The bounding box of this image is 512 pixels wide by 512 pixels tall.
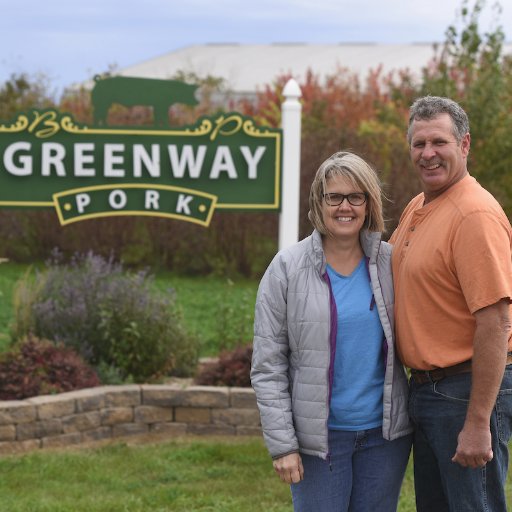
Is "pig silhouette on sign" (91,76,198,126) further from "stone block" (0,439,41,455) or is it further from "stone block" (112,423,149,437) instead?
"stone block" (0,439,41,455)

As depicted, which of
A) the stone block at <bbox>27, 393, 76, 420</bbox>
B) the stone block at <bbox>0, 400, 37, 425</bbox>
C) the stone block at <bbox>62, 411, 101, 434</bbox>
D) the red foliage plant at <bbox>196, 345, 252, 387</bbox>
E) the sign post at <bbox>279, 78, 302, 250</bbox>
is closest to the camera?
the stone block at <bbox>0, 400, 37, 425</bbox>

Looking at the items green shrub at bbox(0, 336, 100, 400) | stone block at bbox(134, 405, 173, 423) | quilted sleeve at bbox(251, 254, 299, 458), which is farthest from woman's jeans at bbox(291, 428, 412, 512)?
green shrub at bbox(0, 336, 100, 400)

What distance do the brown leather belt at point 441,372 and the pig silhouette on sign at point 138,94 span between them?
4.72 metres

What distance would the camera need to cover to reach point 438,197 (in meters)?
3.47

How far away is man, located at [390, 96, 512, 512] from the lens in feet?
10.5

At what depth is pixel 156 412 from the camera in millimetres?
6879

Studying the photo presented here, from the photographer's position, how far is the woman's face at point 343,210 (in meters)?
3.41

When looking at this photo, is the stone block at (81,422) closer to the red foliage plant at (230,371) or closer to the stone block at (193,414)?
the stone block at (193,414)

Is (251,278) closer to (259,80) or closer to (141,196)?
(141,196)

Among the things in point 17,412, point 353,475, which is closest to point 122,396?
point 17,412

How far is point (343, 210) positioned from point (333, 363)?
1.66 ft

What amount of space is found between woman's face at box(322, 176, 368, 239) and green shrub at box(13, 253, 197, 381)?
13.2 feet

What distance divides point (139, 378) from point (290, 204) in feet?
5.45

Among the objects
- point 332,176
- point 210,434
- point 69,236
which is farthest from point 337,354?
point 69,236
